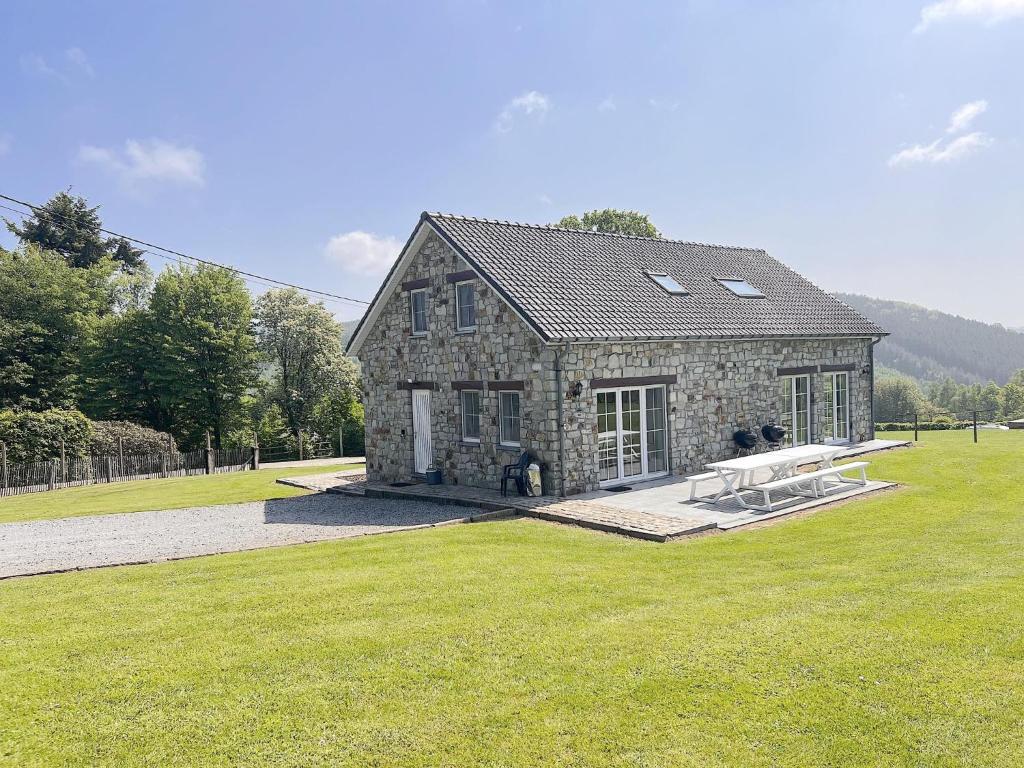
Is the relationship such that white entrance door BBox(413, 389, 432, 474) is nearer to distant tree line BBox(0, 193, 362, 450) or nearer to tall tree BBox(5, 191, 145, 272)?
distant tree line BBox(0, 193, 362, 450)

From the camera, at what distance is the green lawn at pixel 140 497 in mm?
15968

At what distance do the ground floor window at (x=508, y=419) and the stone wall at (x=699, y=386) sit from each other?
1423 millimetres

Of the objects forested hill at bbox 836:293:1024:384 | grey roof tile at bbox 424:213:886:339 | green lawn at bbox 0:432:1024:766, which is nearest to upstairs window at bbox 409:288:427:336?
grey roof tile at bbox 424:213:886:339

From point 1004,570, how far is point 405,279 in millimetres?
13955

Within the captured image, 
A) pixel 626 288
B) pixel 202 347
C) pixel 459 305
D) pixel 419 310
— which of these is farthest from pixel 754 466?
pixel 202 347

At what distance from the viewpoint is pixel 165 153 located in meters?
22.9

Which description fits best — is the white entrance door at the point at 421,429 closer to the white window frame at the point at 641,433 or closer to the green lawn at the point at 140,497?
the green lawn at the point at 140,497

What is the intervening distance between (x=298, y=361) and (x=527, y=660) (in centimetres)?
4254

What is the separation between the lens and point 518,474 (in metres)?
13.9

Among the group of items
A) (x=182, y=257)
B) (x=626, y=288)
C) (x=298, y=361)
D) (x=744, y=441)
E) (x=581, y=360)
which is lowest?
(x=744, y=441)

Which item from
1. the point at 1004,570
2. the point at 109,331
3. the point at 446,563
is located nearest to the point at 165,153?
the point at 109,331

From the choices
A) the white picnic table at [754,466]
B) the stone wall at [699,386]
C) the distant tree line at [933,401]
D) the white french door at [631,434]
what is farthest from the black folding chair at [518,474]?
the distant tree line at [933,401]

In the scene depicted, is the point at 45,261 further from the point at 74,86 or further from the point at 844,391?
the point at 844,391

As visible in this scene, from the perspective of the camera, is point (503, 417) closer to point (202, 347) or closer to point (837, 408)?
point (837, 408)
